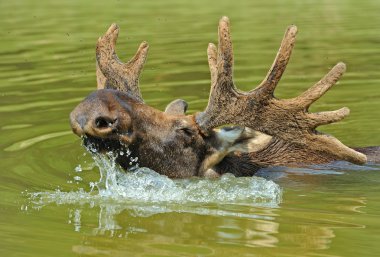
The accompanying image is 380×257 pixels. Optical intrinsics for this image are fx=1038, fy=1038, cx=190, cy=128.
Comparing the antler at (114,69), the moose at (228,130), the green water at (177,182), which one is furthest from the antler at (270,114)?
the antler at (114,69)

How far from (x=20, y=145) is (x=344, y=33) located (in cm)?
942

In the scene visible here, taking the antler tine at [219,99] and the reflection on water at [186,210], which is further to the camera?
the antler tine at [219,99]

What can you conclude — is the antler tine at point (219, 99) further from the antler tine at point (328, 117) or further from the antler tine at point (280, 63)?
the antler tine at point (328, 117)

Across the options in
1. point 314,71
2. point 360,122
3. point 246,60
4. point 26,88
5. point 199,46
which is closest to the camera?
point 360,122

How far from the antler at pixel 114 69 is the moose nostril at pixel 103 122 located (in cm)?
136

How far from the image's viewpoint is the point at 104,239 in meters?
6.49

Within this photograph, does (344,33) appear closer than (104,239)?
No

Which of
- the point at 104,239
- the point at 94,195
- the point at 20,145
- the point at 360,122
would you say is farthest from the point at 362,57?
the point at 104,239

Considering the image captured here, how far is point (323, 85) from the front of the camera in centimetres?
784

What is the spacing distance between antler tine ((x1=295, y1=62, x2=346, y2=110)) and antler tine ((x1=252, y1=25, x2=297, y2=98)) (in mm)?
262

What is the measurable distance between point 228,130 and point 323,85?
2.73 ft

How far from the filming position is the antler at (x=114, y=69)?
8641mm

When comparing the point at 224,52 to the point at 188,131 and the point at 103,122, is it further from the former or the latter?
the point at 103,122

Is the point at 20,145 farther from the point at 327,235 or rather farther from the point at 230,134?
the point at 327,235
